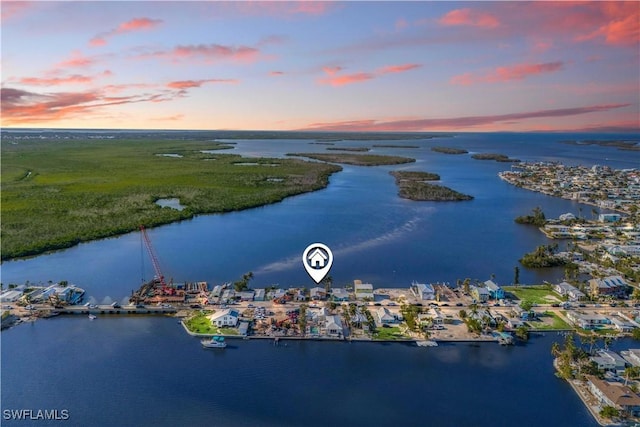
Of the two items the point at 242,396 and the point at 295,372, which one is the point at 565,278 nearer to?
the point at 295,372

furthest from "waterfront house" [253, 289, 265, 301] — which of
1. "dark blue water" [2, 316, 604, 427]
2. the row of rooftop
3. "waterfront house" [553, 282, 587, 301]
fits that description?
the row of rooftop

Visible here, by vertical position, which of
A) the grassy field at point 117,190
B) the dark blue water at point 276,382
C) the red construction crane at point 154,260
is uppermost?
the grassy field at point 117,190

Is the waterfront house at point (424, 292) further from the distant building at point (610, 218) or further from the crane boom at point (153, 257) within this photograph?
the distant building at point (610, 218)

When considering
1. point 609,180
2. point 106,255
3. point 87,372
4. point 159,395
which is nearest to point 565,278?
point 159,395

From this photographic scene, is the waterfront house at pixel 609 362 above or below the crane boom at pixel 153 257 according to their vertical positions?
below

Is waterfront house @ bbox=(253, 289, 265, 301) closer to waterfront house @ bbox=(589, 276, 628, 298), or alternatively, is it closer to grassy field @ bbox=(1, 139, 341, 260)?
grassy field @ bbox=(1, 139, 341, 260)

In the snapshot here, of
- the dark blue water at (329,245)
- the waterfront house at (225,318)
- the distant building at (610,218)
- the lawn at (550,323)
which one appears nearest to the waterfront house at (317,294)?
the dark blue water at (329,245)
